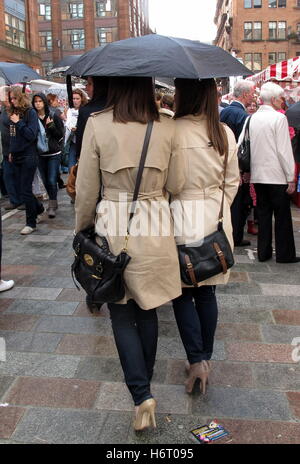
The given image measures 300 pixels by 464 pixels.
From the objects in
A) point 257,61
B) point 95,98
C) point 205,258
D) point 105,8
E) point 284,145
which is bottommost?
point 205,258

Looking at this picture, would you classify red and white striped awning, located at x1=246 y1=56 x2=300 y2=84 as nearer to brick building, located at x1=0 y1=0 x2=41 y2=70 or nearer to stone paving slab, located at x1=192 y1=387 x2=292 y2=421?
stone paving slab, located at x1=192 y1=387 x2=292 y2=421

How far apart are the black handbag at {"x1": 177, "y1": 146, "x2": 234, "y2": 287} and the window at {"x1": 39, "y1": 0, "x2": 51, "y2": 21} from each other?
66.6m

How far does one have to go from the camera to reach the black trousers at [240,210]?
5.84m

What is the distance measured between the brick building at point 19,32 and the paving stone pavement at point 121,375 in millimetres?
32230

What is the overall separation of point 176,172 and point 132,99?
1.42ft

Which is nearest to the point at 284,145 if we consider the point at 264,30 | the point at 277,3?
the point at 264,30

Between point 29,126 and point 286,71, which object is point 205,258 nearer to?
point 29,126

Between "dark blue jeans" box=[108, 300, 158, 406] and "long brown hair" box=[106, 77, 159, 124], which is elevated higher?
"long brown hair" box=[106, 77, 159, 124]

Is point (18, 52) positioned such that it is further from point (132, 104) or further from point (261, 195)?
point (132, 104)

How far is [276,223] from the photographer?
5.36m

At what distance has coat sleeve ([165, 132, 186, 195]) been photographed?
8.14 ft

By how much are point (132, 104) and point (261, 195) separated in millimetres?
3292

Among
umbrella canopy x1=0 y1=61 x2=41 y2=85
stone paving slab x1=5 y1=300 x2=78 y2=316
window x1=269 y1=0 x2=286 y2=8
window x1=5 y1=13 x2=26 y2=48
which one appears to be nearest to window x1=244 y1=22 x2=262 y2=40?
window x1=269 y1=0 x2=286 y2=8

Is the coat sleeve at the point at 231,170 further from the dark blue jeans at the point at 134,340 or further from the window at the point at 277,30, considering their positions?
the window at the point at 277,30
